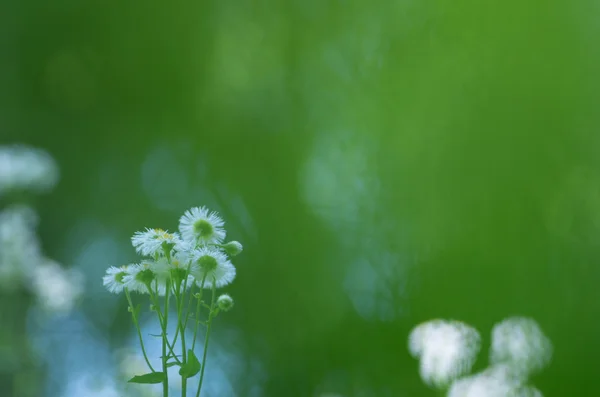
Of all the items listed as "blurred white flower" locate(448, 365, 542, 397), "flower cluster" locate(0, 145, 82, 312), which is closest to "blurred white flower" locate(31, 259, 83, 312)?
"flower cluster" locate(0, 145, 82, 312)

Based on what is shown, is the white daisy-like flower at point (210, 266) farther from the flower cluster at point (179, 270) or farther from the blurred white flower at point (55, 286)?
the blurred white flower at point (55, 286)

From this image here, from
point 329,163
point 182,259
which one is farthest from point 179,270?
point 329,163

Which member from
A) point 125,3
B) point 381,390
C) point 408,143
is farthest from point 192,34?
point 381,390

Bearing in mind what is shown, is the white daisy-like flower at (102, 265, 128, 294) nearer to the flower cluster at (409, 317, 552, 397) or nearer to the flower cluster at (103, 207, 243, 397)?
the flower cluster at (103, 207, 243, 397)

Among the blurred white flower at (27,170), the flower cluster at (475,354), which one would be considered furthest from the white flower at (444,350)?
the blurred white flower at (27,170)

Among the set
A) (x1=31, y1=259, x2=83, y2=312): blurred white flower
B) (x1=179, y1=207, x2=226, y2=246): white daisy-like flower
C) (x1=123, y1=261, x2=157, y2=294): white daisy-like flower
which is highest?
(x1=31, y1=259, x2=83, y2=312): blurred white flower
